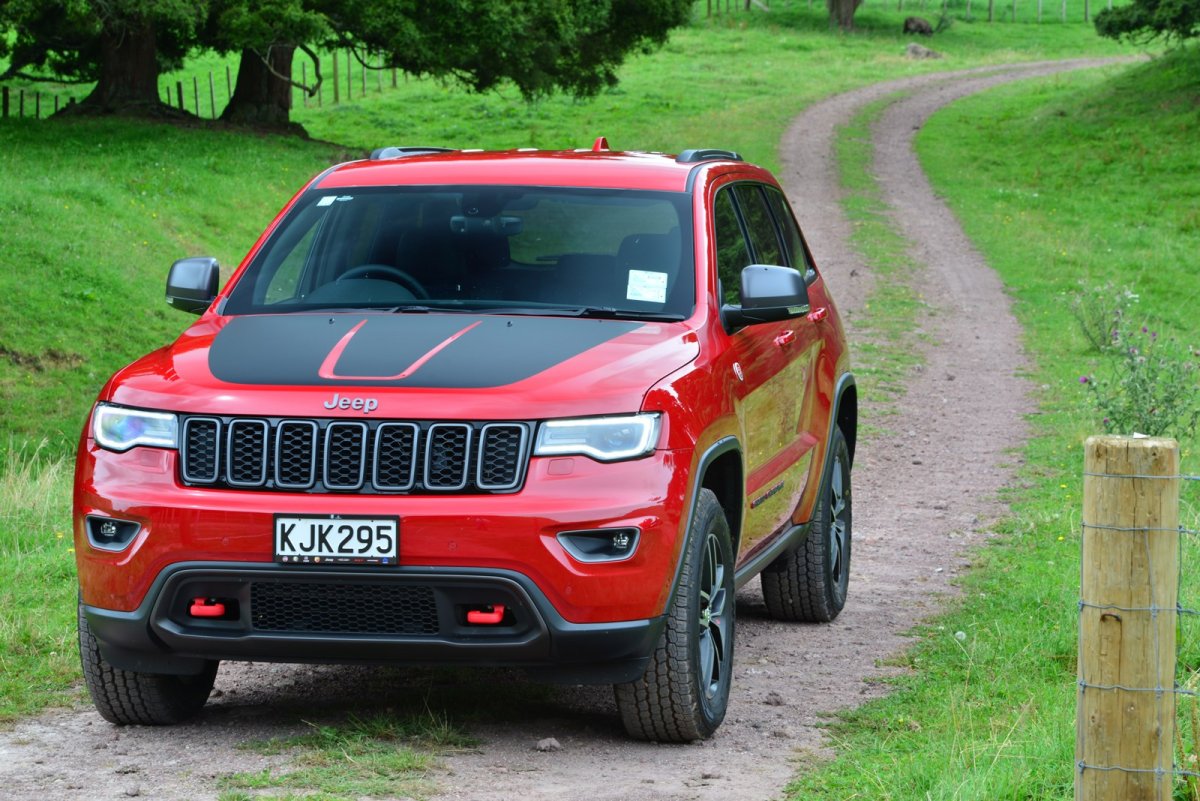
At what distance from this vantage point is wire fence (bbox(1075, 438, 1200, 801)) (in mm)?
4008

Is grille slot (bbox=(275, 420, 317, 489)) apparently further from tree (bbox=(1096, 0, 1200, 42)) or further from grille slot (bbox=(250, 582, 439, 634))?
tree (bbox=(1096, 0, 1200, 42))

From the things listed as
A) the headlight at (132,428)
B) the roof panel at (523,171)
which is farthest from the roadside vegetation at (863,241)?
the roof panel at (523,171)

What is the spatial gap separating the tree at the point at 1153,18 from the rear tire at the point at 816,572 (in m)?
24.9

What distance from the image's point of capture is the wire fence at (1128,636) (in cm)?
401

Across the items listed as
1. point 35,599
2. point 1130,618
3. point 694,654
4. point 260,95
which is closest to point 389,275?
point 694,654

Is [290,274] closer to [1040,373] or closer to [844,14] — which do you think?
[1040,373]

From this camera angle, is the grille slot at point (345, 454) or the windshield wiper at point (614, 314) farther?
the windshield wiper at point (614, 314)

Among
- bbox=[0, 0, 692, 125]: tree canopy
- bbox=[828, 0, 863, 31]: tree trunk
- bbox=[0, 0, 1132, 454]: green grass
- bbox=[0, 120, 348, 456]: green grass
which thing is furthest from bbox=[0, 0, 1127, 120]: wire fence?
bbox=[0, 120, 348, 456]: green grass

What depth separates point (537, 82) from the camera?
30.5 meters

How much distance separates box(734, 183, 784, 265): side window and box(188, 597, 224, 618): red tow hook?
9.18 ft

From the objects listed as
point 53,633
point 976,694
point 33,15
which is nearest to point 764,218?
point 976,694

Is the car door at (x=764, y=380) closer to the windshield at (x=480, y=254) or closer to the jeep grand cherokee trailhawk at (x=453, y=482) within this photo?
the jeep grand cherokee trailhawk at (x=453, y=482)

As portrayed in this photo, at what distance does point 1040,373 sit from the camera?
16266 mm

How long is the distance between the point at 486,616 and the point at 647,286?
1.53m
